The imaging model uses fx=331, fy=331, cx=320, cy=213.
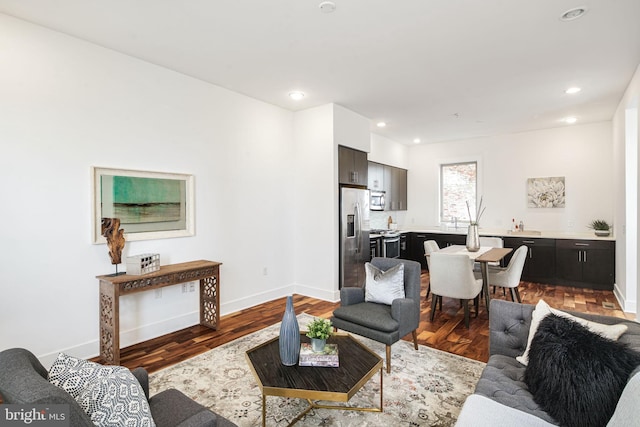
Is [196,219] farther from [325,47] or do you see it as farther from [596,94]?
[596,94]

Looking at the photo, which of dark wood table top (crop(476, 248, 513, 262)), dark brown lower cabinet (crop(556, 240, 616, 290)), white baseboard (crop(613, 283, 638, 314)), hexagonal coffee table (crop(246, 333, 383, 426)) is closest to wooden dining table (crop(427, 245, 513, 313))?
dark wood table top (crop(476, 248, 513, 262))

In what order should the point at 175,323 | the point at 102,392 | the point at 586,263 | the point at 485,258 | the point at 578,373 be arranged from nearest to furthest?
the point at 102,392, the point at 578,373, the point at 175,323, the point at 485,258, the point at 586,263

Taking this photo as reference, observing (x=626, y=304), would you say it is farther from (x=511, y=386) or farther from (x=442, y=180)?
(x=511, y=386)

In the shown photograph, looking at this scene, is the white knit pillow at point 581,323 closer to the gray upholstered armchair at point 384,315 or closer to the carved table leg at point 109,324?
the gray upholstered armchair at point 384,315

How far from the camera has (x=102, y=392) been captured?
121 cm

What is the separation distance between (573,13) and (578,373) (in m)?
2.61

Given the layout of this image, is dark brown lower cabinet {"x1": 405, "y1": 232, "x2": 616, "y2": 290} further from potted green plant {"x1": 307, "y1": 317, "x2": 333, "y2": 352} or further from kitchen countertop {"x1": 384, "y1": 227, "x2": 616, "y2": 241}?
potted green plant {"x1": 307, "y1": 317, "x2": 333, "y2": 352}

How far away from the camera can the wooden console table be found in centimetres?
284

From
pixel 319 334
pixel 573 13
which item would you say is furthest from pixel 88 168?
pixel 573 13

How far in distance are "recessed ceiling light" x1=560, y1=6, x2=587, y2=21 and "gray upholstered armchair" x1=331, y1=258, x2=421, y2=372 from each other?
7.64 feet

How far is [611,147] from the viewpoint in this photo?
5691mm

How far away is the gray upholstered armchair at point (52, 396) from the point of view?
3.32 ft

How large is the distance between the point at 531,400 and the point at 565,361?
26 cm

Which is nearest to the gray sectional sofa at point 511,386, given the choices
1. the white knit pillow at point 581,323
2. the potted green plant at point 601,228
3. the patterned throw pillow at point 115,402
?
the white knit pillow at point 581,323
